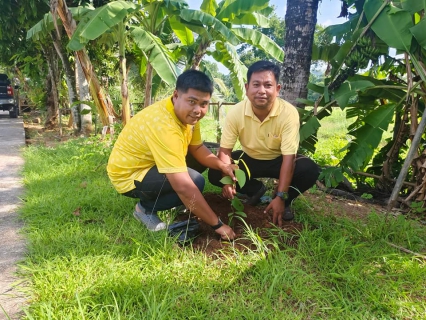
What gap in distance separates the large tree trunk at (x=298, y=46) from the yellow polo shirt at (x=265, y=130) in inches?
47.0

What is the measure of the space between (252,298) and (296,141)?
129cm

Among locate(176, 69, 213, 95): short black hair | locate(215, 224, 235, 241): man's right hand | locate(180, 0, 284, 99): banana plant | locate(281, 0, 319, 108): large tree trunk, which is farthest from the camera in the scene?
locate(180, 0, 284, 99): banana plant

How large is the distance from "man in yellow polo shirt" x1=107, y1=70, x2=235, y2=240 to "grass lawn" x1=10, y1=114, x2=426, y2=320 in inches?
9.6

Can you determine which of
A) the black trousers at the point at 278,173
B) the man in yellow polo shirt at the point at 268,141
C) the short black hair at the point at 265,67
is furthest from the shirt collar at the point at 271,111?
the black trousers at the point at 278,173

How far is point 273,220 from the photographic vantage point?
2.40 m

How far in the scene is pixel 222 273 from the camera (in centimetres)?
188

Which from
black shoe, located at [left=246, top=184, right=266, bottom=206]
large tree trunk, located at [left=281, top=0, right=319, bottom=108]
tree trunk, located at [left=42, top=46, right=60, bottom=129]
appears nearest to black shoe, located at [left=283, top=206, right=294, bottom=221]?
black shoe, located at [left=246, top=184, right=266, bottom=206]

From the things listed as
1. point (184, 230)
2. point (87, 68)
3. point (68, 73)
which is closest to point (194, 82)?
point (184, 230)

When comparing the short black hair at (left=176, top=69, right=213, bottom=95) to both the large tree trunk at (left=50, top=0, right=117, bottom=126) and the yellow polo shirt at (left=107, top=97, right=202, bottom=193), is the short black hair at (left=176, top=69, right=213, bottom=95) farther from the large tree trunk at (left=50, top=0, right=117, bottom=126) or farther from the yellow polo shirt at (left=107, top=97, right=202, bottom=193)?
the large tree trunk at (left=50, top=0, right=117, bottom=126)

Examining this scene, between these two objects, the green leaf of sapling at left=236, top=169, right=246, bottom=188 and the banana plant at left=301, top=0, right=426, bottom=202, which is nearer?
the green leaf of sapling at left=236, top=169, right=246, bottom=188

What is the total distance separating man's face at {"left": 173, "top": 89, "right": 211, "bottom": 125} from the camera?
2061 millimetres

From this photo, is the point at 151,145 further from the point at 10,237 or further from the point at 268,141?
the point at 10,237

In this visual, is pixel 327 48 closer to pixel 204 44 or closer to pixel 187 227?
pixel 204 44

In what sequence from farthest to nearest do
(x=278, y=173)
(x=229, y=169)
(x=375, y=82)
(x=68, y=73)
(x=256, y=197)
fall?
(x=68, y=73) → (x=375, y=82) → (x=256, y=197) → (x=278, y=173) → (x=229, y=169)
